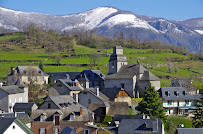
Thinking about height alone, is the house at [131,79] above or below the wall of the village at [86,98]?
above

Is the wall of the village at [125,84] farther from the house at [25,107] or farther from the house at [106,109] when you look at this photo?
the house at [25,107]

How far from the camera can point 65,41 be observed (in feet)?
437

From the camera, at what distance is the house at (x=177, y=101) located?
7019 cm

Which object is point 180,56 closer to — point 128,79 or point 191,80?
point 191,80

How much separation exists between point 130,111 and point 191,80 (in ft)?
146

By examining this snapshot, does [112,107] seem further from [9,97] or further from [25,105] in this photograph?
[9,97]

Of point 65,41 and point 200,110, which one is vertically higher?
point 65,41

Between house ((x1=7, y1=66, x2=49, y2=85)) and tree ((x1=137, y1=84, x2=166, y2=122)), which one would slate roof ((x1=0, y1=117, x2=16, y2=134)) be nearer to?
tree ((x1=137, y1=84, x2=166, y2=122))

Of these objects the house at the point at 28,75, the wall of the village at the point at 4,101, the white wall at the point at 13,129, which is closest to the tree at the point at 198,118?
the white wall at the point at 13,129

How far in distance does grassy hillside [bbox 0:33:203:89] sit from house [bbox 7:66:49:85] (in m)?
7.29

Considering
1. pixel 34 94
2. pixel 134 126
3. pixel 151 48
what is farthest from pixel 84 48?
pixel 134 126

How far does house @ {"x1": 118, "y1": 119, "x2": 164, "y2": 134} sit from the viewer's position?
46781 mm

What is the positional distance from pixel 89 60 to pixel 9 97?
49.4 metres

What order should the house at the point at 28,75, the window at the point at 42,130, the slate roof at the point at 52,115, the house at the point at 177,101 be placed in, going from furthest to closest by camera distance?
the house at the point at 28,75, the house at the point at 177,101, the slate roof at the point at 52,115, the window at the point at 42,130
